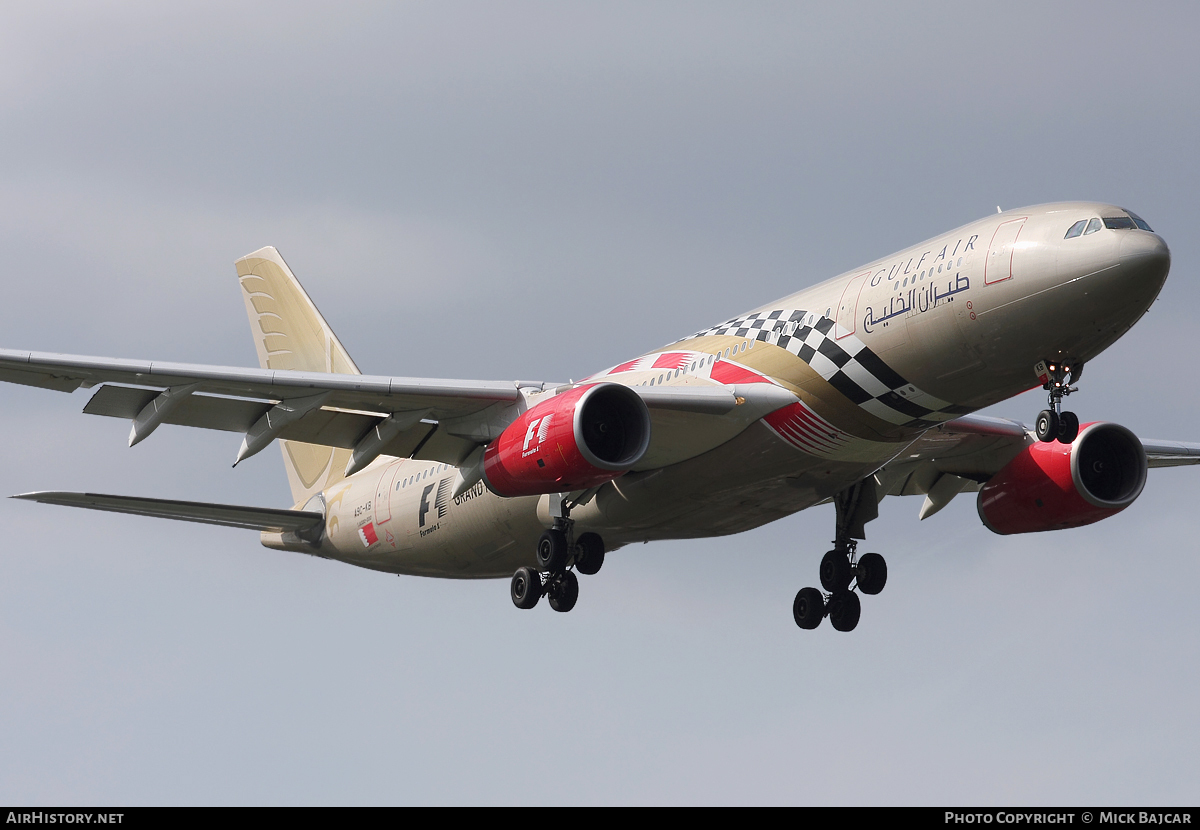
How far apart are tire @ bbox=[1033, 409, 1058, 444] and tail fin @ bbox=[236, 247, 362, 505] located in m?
17.1

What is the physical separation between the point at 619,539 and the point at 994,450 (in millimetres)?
7714

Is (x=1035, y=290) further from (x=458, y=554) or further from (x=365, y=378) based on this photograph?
(x=458, y=554)

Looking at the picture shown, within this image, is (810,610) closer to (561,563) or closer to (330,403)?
(561,563)

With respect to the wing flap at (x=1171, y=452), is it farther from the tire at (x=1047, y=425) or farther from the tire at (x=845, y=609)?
the tire at (x=1047, y=425)

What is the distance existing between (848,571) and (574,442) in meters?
8.56

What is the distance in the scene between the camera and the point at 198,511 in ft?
94.6

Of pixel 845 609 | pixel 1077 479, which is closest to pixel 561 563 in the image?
pixel 845 609

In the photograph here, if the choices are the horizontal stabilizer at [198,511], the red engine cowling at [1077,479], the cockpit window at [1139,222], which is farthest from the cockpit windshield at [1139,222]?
the horizontal stabilizer at [198,511]

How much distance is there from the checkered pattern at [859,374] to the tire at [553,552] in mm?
5540

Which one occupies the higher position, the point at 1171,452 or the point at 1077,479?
the point at 1171,452

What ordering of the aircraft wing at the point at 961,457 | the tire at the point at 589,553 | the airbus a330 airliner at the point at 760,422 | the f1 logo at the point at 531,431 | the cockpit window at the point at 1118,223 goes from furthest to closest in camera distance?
the aircraft wing at the point at 961,457, the tire at the point at 589,553, the f1 logo at the point at 531,431, the airbus a330 airliner at the point at 760,422, the cockpit window at the point at 1118,223

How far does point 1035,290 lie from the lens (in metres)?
21.4

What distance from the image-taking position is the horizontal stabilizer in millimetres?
26328

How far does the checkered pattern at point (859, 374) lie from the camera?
76.0 feet
